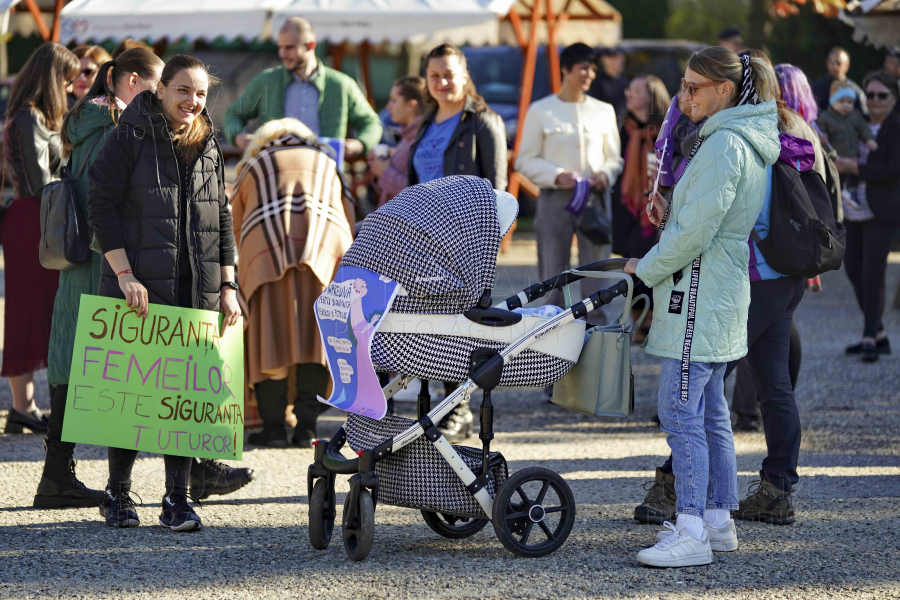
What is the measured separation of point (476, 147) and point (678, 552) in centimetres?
289

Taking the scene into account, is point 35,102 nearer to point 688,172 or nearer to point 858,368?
point 688,172

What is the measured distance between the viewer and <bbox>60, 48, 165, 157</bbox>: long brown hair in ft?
15.6

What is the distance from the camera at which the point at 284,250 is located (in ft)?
19.0

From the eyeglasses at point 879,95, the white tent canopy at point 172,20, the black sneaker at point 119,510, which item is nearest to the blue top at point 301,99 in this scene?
the black sneaker at point 119,510

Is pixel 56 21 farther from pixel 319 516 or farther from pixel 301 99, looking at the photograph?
pixel 319 516

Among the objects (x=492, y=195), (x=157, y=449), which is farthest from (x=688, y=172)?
(x=157, y=449)

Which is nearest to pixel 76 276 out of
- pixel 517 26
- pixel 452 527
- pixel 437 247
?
pixel 437 247

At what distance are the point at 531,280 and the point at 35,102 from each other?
2754 millimetres

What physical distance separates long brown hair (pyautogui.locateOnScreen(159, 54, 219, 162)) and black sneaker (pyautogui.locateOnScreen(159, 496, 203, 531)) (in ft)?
4.54

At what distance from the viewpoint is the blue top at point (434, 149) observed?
6.20 meters

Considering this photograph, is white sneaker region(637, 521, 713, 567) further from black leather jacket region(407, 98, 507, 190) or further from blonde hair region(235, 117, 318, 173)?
blonde hair region(235, 117, 318, 173)

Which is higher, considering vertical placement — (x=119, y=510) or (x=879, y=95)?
(x=879, y=95)

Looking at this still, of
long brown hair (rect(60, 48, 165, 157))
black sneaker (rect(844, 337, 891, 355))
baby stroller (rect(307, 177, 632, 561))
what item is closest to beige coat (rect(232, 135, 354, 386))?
long brown hair (rect(60, 48, 165, 157))

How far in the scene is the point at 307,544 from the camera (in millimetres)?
4328
